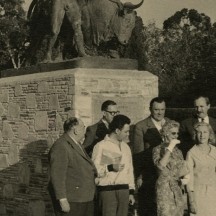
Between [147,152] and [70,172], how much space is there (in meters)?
1.42

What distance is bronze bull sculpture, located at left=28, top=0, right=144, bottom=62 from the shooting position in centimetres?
1078

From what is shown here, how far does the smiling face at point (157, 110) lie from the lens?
8.07m

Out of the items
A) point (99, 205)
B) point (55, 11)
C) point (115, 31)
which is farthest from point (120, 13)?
point (99, 205)

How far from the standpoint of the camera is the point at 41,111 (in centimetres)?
1055

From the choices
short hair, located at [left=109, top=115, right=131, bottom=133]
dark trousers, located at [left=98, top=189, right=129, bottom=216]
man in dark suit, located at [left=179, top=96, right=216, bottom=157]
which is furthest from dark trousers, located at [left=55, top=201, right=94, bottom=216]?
man in dark suit, located at [left=179, top=96, right=216, bottom=157]

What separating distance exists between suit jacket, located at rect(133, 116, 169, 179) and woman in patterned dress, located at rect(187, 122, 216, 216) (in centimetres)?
73

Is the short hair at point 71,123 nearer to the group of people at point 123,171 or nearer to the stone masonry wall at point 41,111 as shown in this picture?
the group of people at point 123,171

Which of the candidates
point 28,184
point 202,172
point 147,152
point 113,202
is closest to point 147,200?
point 147,152

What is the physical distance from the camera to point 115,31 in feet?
36.0

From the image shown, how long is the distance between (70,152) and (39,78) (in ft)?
12.3

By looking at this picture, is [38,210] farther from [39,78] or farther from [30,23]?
[30,23]

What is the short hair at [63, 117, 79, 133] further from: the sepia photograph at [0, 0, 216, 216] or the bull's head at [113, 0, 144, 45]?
the bull's head at [113, 0, 144, 45]

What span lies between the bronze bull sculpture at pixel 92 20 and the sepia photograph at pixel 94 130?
0.02 metres

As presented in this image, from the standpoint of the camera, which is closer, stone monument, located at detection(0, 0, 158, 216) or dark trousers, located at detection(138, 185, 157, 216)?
dark trousers, located at detection(138, 185, 157, 216)
